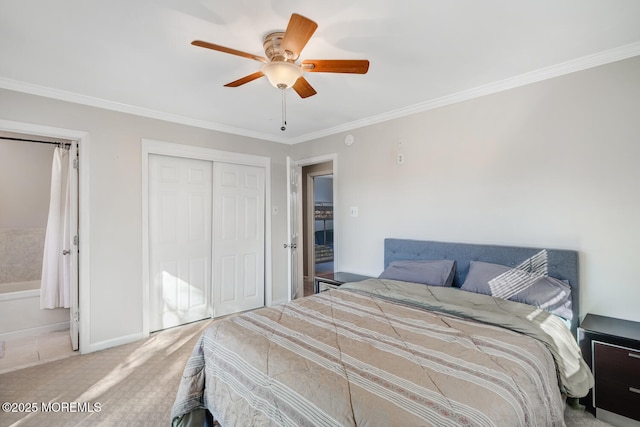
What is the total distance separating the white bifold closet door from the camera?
342 cm

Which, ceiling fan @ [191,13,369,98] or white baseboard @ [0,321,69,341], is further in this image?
white baseboard @ [0,321,69,341]

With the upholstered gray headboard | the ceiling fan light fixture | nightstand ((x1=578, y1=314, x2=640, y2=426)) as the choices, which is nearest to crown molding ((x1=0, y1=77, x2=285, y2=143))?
the ceiling fan light fixture

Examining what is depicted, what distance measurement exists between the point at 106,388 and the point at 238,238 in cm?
211

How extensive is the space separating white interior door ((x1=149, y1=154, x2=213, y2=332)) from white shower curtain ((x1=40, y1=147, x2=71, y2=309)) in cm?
99

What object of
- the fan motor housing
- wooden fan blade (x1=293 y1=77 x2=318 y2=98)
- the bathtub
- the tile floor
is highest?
the fan motor housing

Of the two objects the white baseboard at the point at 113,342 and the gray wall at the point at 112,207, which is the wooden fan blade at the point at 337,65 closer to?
the gray wall at the point at 112,207

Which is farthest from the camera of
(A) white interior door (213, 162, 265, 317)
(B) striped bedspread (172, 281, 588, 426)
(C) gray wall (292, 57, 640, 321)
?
(A) white interior door (213, 162, 265, 317)

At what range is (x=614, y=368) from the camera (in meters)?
1.84

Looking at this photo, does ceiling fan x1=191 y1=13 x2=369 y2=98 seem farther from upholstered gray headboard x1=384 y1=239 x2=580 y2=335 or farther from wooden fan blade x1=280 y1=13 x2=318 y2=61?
upholstered gray headboard x1=384 y1=239 x2=580 y2=335

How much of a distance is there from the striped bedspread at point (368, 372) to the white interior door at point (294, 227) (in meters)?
1.84

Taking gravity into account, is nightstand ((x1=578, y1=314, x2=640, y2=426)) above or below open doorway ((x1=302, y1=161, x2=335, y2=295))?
below

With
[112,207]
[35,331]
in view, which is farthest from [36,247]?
[112,207]

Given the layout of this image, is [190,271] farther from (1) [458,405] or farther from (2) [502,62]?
(2) [502,62]

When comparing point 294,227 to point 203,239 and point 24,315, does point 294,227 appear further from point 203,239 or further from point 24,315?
point 24,315
